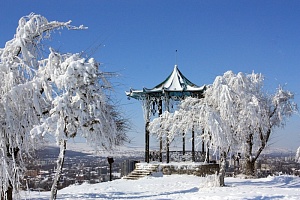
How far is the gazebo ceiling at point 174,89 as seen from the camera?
23.8 m

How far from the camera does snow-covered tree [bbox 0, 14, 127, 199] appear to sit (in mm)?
9078

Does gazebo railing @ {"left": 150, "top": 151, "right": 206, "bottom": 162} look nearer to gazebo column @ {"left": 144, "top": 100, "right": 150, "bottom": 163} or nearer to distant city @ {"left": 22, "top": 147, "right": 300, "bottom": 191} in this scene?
gazebo column @ {"left": 144, "top": 100, "right": 150, "bottom": 163}

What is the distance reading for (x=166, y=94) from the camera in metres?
24.1

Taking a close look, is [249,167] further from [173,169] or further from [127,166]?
[127,166]

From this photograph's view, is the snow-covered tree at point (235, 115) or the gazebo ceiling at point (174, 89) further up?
the gazebo ceiling at point (174, 89)

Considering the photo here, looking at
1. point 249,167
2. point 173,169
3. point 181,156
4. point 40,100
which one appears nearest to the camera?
point 40,100

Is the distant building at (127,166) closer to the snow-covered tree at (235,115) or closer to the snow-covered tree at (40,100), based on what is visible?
the snow-covered tree at (235,115)

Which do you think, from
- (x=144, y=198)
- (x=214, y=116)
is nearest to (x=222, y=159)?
(x=214, y=116)

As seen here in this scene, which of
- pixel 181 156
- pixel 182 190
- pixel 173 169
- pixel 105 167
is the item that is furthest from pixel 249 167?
pixel 105 167

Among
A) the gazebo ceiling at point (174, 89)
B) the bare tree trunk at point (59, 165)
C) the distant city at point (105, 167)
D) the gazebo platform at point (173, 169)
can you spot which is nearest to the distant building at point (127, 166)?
the distant city at point (105, 167)

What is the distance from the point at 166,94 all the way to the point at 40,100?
14.9 meters

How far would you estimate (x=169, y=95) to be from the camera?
24.2 meters

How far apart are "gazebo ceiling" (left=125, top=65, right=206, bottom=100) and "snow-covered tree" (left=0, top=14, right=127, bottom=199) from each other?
1332cm

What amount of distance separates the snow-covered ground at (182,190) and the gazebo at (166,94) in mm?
4710
